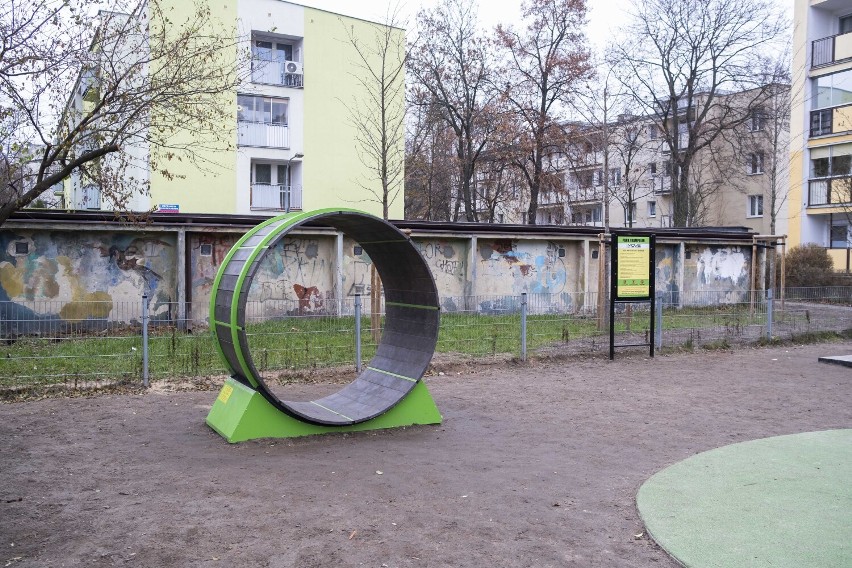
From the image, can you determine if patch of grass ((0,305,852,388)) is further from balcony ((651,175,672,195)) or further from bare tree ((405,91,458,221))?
balcony ((651,175,672,195))

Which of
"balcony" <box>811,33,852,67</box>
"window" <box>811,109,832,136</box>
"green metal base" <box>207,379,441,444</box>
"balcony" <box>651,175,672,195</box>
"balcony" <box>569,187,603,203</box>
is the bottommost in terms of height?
"green metal base" <box>207,379,441,444</box>

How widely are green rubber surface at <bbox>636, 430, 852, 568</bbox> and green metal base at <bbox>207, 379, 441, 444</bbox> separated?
3035mm

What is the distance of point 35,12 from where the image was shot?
10.6m

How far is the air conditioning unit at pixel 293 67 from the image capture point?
103 feet

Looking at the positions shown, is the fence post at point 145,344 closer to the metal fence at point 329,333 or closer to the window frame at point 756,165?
the metal fence at point 329,333

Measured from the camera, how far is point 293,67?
31.4 metres

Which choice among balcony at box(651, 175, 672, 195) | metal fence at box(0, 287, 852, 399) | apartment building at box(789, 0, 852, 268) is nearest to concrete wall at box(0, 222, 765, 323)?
metal fence at box(0, 287, 852, 399)

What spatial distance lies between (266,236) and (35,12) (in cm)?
540

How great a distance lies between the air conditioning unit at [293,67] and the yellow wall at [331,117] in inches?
13.2

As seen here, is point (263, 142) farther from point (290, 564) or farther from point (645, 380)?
point (290, 564)

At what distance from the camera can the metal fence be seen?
37.6 feet

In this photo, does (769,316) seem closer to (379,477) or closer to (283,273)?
(283,273)

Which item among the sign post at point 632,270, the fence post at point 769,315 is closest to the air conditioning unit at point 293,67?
the sign post at point 632,270

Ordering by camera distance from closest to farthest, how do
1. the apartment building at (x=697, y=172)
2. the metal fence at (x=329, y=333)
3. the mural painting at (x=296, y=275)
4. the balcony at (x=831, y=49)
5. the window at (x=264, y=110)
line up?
the metal fence at (x=329, y=333), the mural painting at (x=296, y=275), the window at (x=264, y=110), the balcony at (x=831, y=49), the apartment building at (x=697, y=172)
